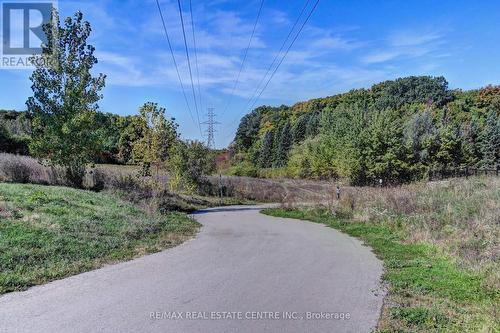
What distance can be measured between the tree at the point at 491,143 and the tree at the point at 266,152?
47.6 m

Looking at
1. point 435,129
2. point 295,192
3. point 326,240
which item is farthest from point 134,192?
point 435,129

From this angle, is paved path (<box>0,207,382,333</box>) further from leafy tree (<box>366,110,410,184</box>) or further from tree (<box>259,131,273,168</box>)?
tree (<box>259,131,273,168</box>)

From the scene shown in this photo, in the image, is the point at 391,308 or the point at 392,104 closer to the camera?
the point at 391,308

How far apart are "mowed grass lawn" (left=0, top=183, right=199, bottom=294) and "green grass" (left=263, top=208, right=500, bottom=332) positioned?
255 inches

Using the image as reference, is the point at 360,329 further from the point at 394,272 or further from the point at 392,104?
the point at 392,104

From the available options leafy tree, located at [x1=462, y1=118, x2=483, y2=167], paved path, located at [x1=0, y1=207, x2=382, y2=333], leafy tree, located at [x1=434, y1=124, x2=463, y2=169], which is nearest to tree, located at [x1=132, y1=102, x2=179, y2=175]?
paved path, located at [x1=0, y1=207, x2=382, y2=333]

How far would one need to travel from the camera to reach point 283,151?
102 meters

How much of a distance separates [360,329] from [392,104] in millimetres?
108565

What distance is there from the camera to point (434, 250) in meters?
11.8

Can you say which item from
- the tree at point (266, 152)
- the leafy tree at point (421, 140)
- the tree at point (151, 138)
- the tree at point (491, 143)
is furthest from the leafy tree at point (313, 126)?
the tree at point (151, 138)

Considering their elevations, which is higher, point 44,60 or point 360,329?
point 44,60

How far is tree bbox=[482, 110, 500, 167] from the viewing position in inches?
2945

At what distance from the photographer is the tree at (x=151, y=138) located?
27.6 meters

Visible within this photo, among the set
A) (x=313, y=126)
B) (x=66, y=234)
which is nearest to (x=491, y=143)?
(x=313, y=126)
